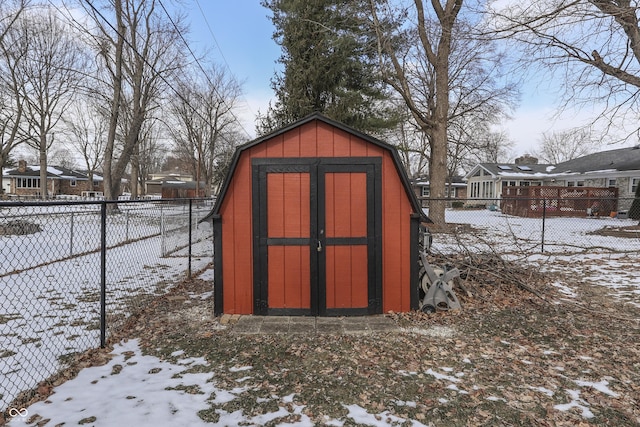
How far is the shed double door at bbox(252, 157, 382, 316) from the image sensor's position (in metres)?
4.49

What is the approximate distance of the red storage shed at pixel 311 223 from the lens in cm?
448

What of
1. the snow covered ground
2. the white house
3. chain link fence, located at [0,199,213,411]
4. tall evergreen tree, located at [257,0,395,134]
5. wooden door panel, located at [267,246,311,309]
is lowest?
the snow covered ground

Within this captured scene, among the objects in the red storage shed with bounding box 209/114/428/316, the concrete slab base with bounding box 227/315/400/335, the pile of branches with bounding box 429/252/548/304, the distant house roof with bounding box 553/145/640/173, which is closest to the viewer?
the concrete slab base with bounding box 227/315/400/335

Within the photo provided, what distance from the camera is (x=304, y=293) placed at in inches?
179

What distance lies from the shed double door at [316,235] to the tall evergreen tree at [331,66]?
9.90 m

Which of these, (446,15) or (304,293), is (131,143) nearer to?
(446,15)

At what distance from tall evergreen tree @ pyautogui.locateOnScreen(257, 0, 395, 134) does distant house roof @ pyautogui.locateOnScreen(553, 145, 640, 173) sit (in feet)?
51.8

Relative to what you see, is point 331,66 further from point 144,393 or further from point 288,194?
point 144,393

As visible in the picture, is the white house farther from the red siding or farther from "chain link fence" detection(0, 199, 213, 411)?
"chain link fence" detection(0, 199, 213, 411)

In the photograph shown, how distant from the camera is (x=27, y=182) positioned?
1826 inches

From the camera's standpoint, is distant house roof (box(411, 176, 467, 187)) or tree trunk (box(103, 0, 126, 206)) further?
distant house roof (box(411, 176, 467, 187))

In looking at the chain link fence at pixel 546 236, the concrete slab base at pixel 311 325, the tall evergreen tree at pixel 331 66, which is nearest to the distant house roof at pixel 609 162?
the chain link fence at pixel 546 236

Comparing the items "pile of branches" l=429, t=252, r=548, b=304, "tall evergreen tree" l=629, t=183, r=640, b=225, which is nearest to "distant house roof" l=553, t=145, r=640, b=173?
"tall evergreen tree" l=629, t=183, r=640, b=225

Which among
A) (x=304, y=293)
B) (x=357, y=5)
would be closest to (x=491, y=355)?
(x=304, y=293)
